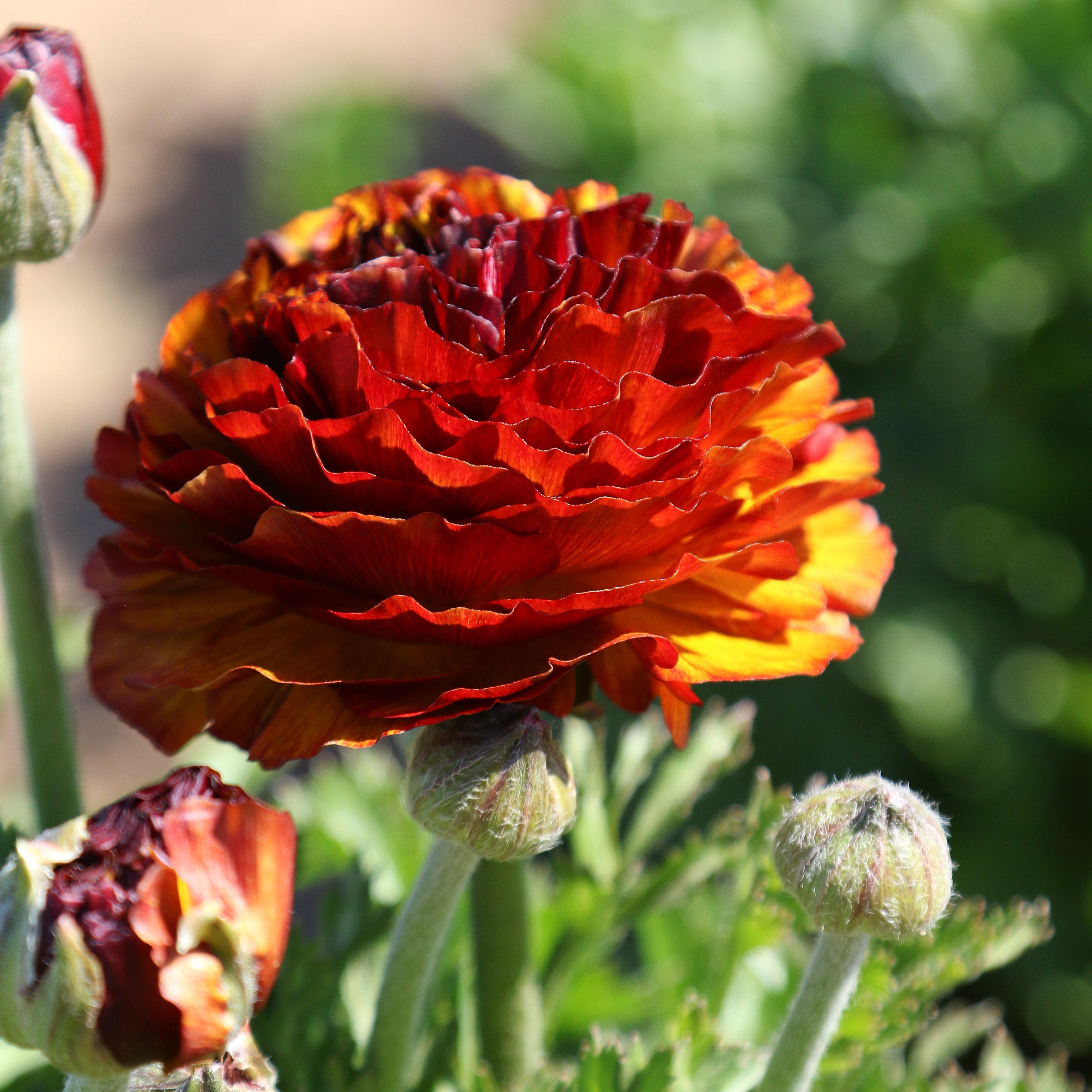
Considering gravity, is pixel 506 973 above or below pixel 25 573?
below

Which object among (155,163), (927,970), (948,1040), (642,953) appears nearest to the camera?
(927,970)

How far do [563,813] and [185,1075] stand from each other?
0.12m

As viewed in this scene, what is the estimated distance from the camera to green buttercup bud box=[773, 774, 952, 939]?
1.15 ft

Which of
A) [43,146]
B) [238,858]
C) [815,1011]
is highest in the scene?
[43,146]

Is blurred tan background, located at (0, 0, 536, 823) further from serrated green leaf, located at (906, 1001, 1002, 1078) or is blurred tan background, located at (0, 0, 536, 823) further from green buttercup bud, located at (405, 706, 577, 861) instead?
green buttercup bud, located at (405, 706, 577, 861)

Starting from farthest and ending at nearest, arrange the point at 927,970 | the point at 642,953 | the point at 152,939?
the point at 642,953
the point at 927,970
the point at 152,939

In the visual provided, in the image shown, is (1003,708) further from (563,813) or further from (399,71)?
(399,71)

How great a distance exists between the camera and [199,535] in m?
0.41

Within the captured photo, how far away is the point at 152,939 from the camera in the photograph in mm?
282

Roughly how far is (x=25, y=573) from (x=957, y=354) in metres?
1.26

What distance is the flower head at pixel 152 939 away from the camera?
11.1 inches

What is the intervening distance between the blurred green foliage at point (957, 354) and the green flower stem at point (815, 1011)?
35.2 inches

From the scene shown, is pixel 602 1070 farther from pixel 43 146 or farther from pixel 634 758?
pixel 43 146

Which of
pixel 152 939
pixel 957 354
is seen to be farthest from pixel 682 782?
pixel 957 354
